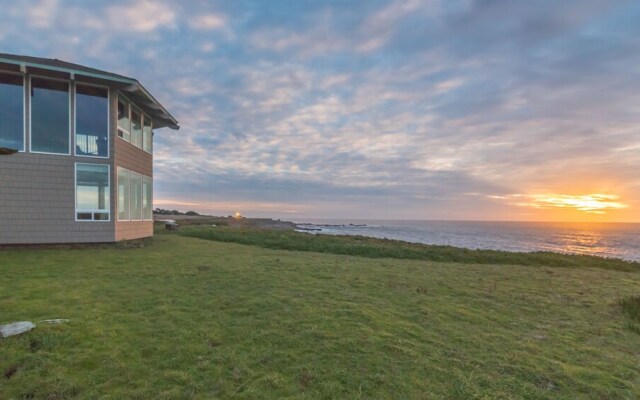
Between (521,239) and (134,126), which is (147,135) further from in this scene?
(521,239)

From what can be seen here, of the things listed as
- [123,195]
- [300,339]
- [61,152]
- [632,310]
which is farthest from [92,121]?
[632,310]

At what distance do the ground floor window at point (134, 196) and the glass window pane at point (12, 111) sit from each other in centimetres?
324

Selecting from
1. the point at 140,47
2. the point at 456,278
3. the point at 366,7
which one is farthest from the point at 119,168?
the point at 456,278

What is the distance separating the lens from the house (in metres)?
11.7

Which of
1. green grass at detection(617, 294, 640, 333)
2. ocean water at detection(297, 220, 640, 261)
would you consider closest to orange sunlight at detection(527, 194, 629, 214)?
ocean water at detection(297, 220, 640, 261)

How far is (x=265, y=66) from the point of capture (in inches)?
760

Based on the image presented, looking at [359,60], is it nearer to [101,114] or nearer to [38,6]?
→ [101,114]

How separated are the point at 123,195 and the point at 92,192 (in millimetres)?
1210

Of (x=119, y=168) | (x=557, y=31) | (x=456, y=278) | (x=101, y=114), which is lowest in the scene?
(x=456, y=278)

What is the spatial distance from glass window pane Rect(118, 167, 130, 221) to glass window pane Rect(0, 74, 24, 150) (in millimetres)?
3179

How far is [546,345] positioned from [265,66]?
18.4m

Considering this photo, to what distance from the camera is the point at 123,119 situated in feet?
46.8

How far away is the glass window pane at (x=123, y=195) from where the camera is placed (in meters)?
13.7

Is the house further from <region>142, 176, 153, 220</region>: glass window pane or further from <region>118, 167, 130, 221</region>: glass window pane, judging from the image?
<region>142, 176, 153, 220</region>: glass window pane
